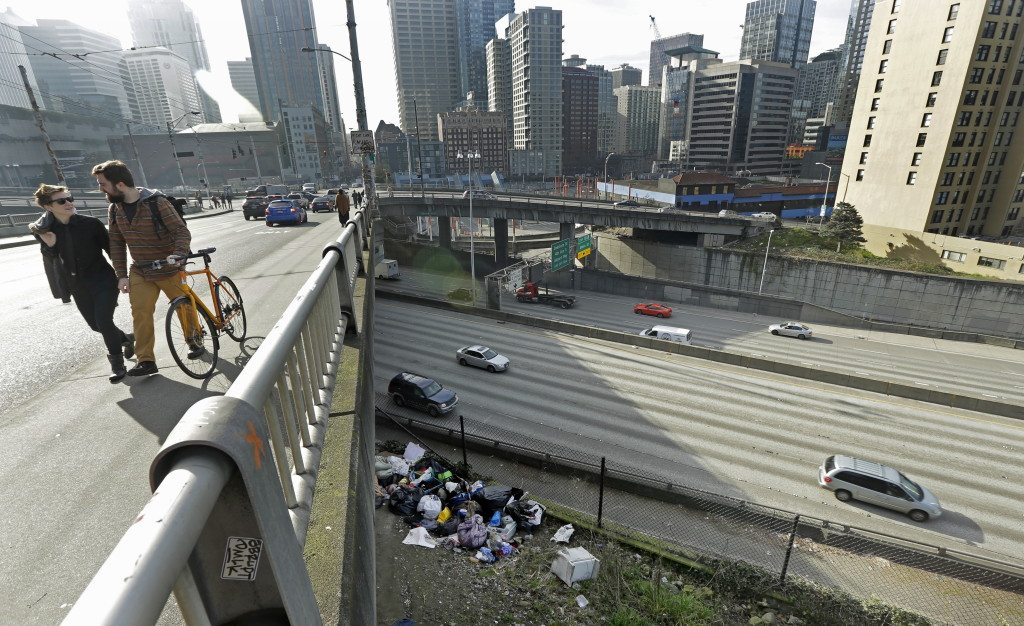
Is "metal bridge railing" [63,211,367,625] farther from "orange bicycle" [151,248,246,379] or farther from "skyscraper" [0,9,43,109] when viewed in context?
"skyscraper" [0,9,43,109]

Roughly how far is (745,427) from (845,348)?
19.1 metres

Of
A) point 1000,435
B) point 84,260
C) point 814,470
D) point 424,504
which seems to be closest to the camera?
point 84,260

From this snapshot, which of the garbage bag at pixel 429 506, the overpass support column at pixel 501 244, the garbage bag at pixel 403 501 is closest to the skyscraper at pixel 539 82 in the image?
the overpass support column at pixel 501 244

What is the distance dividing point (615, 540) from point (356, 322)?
8002mm

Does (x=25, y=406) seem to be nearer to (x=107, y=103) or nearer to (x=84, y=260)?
(x=84, y=260)

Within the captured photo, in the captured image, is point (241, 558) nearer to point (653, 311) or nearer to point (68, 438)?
point (68, 438)

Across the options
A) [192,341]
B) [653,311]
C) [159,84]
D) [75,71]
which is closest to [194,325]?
[192,341]

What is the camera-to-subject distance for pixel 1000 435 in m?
17.7

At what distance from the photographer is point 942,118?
43.7 meters

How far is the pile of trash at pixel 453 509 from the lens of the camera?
897 cm

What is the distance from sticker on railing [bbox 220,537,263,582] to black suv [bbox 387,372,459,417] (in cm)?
1558

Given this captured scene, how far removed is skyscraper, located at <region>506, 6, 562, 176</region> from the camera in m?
138

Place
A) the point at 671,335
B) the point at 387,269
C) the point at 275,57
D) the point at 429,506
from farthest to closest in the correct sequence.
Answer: the point at 275,57, the point at 387,269, the point at 671,335, the point at 429,506

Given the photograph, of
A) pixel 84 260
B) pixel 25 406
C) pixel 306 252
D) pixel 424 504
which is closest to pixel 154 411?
pixel 25 406
